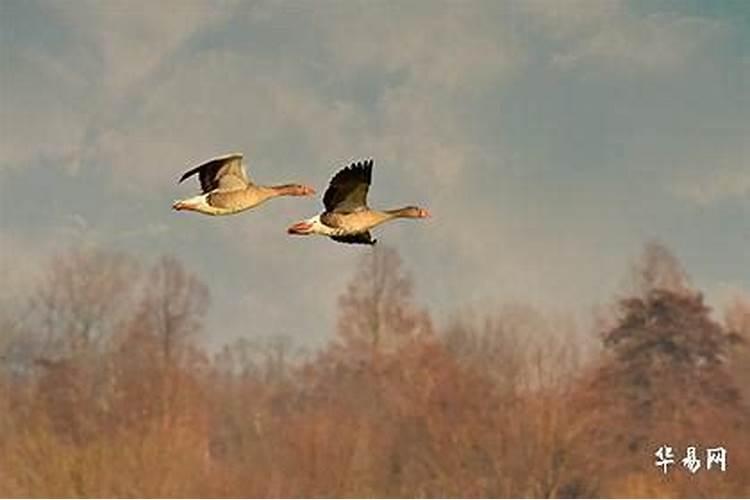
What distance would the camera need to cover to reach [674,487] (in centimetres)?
1287

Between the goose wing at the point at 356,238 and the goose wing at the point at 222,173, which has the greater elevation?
the goose wing at the point at 222,173

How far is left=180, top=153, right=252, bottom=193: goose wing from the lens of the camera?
7.25 meters

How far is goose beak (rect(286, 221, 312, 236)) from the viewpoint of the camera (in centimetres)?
676

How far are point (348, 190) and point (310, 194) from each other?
0.49m

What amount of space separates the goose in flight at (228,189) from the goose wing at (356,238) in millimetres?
454

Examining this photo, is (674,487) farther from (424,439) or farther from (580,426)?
(424,439)

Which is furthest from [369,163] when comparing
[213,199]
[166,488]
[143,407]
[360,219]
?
[143,407]

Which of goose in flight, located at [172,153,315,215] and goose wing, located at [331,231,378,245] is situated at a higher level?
goose in flight, located at [172,153,315,215]

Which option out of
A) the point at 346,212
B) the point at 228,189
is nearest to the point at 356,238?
the point at 346,212

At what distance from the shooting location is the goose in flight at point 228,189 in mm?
7207

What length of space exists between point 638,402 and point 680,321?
96cm

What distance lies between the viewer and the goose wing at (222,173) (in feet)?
23.8

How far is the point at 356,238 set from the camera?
22.4ft

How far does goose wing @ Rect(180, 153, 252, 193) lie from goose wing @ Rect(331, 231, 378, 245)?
77 centimetres
